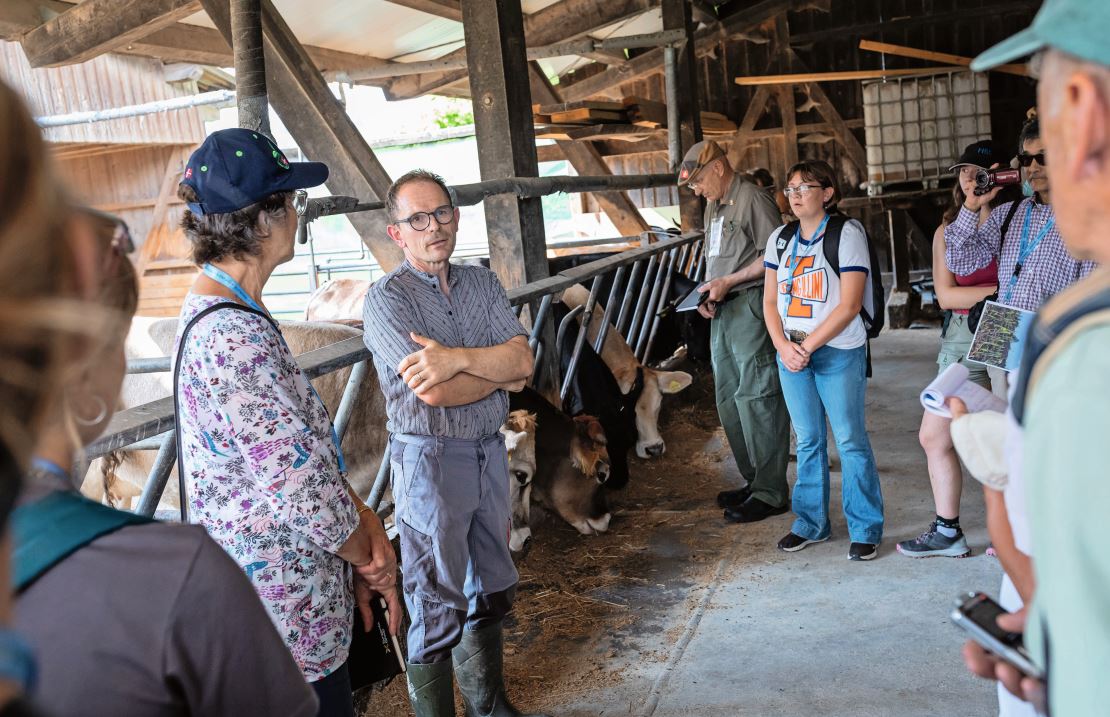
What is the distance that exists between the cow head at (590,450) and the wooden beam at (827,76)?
8.64 m

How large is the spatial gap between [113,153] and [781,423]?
1337 cm

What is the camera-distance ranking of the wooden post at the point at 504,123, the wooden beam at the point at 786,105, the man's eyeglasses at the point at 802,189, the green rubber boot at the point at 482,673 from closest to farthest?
the green rubber boot at the point at 482,673 < the man's eyeglasses at the point at 802,189 < the wooden post at the point at 504,123 < the wooden beam at the point at 786,105

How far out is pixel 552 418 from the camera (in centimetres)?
447

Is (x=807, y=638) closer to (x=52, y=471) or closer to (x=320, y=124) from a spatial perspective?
(x=320, y=124)

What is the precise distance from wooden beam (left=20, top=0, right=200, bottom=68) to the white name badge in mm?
2642

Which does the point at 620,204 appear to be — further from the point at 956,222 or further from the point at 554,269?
the point at 956,222

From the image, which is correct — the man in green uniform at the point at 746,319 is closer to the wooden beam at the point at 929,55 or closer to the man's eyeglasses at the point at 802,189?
the man's eyeglasses at the point at 802,189

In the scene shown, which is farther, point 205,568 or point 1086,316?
point 205,568

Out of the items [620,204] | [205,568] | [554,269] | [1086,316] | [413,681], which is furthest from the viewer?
[620,204]

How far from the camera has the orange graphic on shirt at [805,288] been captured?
3.97 meters

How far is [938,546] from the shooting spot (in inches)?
158

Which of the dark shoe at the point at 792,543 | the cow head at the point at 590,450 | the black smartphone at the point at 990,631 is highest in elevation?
the black smartphone at the point at 990,631

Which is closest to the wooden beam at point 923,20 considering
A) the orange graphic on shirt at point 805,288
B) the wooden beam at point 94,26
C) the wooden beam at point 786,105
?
the wooden beam at point 786,105

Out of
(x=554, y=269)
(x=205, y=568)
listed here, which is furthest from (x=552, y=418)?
(x=205, y=568)
